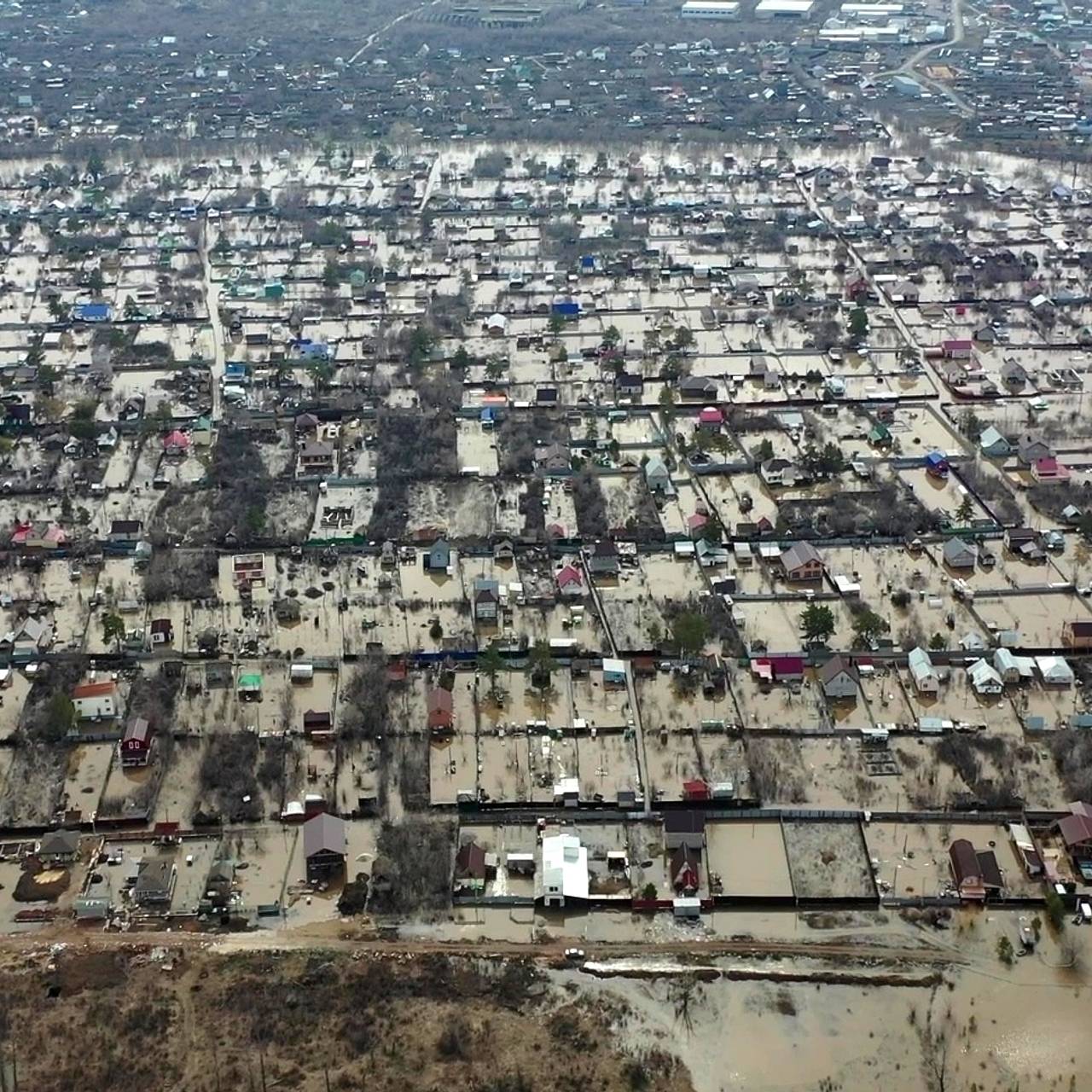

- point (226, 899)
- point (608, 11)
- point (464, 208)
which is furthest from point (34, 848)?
point (608, 11)

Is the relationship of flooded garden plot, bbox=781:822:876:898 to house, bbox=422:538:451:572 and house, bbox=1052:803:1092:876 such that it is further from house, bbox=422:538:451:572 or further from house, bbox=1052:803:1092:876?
house, bbox=422:538:451:572

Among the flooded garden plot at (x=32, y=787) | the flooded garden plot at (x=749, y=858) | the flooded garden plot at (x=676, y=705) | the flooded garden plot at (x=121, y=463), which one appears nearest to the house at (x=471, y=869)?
the flooded garden plot at (x=749, y=858)

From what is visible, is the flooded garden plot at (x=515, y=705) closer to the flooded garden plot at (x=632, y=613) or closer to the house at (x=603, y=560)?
the flooded garden plot at (x=632, y=613)

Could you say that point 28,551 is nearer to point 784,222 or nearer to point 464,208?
point 464,208

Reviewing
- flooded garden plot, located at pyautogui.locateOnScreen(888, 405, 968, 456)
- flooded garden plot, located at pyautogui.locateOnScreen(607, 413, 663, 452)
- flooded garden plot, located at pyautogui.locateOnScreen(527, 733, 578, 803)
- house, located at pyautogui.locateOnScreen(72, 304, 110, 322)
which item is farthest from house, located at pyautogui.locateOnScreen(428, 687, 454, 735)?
house, located at pyautogui.locateOnScreen(72, 304, 110, 322)

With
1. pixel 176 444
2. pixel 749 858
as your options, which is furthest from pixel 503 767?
pixel 176 444

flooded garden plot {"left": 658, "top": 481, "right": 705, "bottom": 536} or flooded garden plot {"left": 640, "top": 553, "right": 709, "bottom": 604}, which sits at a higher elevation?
flooded garden plot {"left": 640, "top": 553, "right": 709, "bottom": 604}

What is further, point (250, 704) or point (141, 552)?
point (141, 552)
